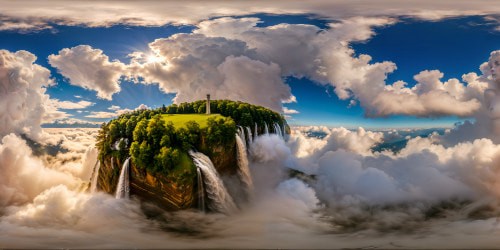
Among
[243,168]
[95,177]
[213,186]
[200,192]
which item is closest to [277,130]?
[243,168]

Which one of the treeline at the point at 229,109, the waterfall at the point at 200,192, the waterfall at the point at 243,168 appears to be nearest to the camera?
the waterfall at the point at 200,192

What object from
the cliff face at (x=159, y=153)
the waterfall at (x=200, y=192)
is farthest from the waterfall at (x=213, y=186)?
the cliff face at (x=159, y=153)

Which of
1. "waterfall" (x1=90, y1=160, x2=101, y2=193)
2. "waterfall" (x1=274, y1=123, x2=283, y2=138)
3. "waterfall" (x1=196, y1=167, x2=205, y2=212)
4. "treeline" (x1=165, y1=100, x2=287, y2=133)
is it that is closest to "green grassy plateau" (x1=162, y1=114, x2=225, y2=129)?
"treeline" (x1=165, y1=100, x2=287, y2=133)

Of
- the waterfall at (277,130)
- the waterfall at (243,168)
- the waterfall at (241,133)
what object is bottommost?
the waterfall at (243,168)

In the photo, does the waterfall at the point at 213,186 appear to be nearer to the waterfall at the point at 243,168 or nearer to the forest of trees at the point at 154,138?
the forest of trees at the point at 154,138

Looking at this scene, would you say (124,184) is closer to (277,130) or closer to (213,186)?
(213,186)

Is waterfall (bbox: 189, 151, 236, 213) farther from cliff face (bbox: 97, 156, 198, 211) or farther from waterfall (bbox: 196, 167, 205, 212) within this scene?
cliff face (bbox: 97, 156, 198, 211)
